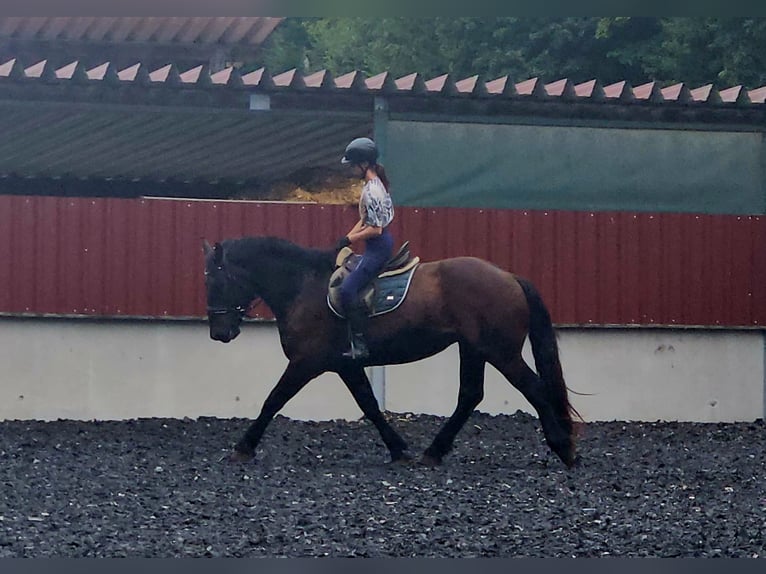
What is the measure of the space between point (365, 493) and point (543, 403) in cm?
187

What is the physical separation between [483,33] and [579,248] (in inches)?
912

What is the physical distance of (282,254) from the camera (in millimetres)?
11023

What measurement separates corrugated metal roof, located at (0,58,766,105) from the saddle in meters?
3.43

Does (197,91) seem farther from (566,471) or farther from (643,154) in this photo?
(566,471)

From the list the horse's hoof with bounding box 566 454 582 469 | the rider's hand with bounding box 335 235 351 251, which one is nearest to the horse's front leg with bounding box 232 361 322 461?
the rider's hand with bounding box 335 235 351 251

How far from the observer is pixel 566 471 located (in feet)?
34.6

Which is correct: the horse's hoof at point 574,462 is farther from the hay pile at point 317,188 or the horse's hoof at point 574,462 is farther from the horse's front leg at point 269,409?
the hay pile at point 317,188

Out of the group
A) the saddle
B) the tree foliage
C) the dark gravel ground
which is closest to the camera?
the dark gravel ground

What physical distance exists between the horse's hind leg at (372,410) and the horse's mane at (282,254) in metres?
0.81

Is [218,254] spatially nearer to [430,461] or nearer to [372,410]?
[372,410]

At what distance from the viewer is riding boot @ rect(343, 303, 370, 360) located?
10.8 metres

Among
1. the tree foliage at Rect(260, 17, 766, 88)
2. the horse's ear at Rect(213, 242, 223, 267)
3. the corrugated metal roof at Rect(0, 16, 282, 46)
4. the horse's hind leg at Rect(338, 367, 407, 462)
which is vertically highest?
the tree foliage at Rect(260, 17, 766, 88)

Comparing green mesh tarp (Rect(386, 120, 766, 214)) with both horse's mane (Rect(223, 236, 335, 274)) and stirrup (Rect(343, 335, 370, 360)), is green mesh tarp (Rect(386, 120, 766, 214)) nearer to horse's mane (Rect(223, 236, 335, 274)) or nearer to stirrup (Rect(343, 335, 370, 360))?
horse's mane (Rect(223, 236, 335, 274))

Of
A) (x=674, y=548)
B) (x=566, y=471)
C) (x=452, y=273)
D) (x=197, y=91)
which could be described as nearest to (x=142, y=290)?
(x=197, y=91)
